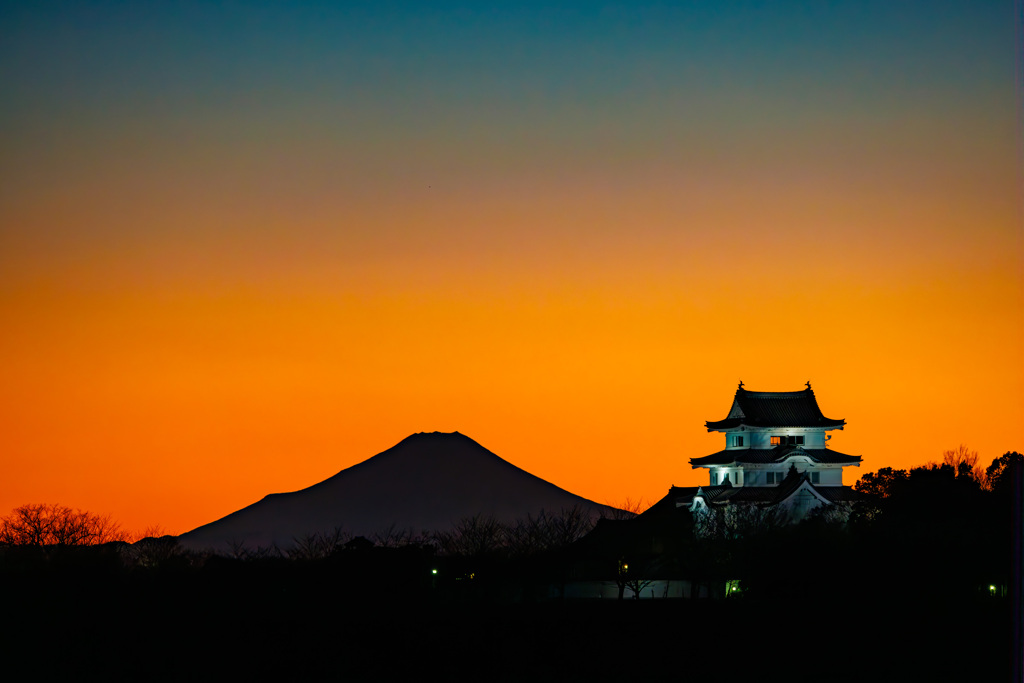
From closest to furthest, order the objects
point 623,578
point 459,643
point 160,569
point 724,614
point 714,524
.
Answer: point 459,643 → point 724,614 → point 160,569 → point 623,578 → point 714,524

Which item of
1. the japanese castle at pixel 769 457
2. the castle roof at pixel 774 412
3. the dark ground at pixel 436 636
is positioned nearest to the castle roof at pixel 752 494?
the japanese castle at pixel 769 457

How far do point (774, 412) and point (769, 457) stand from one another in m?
3.86

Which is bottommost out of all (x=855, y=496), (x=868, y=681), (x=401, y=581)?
(x=868, y=681)

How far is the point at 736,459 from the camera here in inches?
3386

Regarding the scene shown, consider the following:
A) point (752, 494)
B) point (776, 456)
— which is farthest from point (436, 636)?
point (776, 456)

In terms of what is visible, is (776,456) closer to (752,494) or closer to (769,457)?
(769,457)

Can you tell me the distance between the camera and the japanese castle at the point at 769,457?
83250mm

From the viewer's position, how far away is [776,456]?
85.6 metres

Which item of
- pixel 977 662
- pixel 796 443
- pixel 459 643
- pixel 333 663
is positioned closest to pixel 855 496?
pixel 796 443

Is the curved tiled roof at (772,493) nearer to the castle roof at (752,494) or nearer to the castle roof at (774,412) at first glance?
the castle roof at (752,494)

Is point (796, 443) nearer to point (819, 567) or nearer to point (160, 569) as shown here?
point (819, 567)

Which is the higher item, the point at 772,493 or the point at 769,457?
the point at 769,457

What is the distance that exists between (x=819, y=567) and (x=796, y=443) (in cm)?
2624

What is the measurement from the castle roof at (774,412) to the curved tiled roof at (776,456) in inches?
65.0
